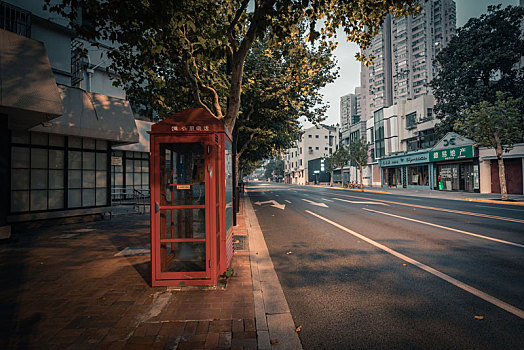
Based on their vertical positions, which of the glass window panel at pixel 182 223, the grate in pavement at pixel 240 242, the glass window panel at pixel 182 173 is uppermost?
the glass window panel at pixel 182 173

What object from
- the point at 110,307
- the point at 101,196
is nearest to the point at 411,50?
the point at 101,196

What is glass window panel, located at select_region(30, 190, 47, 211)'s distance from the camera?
948 centimetres

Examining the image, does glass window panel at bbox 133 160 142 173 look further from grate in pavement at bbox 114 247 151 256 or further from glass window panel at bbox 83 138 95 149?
grate in pavement at bbox 114 247 151 256

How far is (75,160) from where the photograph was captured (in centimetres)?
1070

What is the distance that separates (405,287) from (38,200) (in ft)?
38.8

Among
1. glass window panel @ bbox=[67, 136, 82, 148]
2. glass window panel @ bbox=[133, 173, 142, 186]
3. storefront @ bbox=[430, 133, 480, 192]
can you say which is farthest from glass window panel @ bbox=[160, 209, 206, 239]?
storefront @ bbox=[430, 133, 480, 192]

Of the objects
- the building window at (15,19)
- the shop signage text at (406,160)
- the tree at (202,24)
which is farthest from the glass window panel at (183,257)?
the shop signage text at (406,160)

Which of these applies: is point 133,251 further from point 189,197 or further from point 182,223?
point 189,197

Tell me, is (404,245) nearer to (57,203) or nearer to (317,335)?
(317,335)

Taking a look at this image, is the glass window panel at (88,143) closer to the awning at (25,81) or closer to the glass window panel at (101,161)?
the glass window panel at (101,161)

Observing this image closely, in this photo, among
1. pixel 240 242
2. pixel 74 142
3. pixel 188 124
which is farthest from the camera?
pixel 74 142

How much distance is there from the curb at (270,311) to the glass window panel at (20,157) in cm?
926

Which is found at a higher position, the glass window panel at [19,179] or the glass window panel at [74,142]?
the glass window panel at [74,142]

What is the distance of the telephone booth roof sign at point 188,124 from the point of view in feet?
13.2
